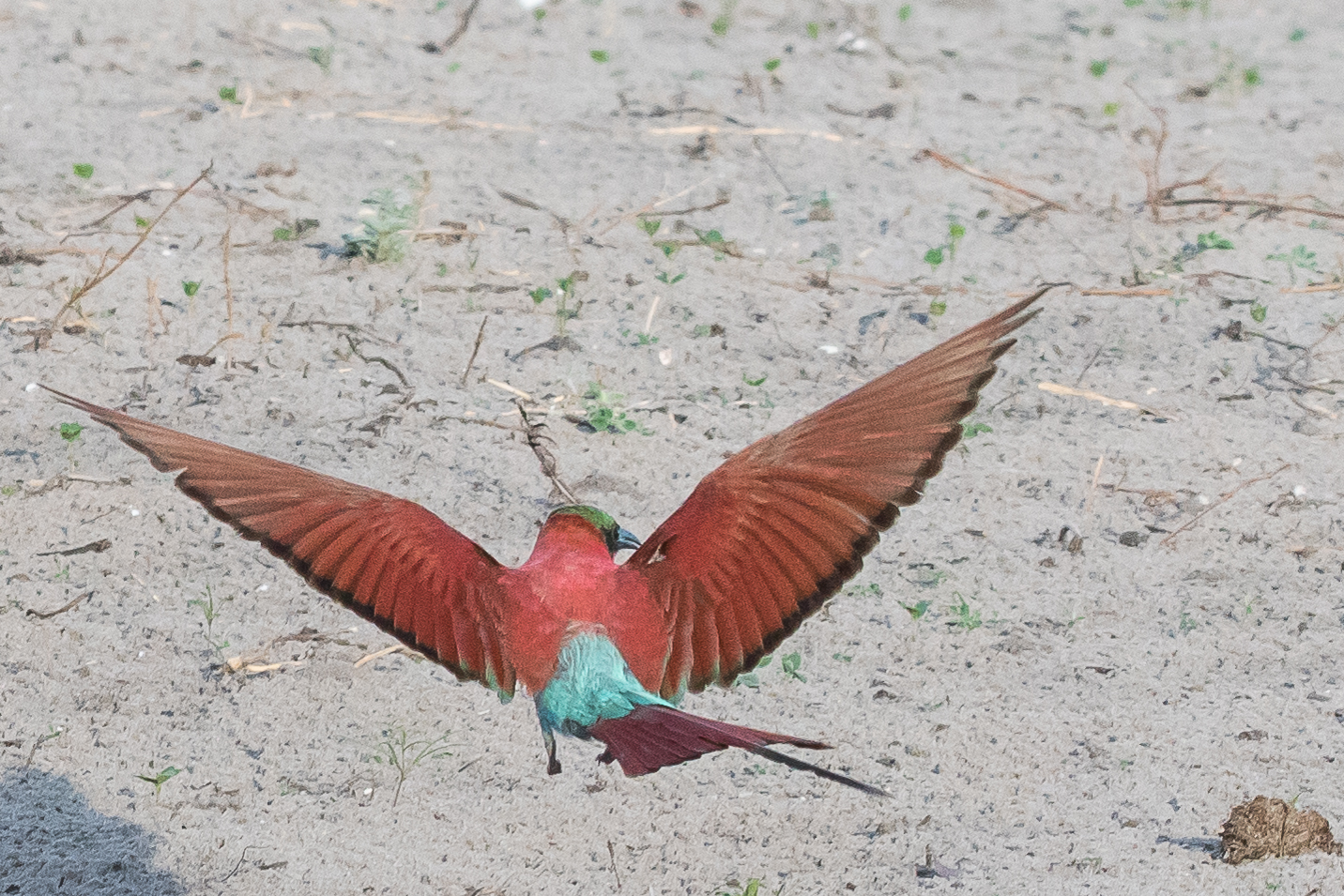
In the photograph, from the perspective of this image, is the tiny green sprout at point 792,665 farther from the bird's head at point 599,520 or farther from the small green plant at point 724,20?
the small green plant at point 724,20

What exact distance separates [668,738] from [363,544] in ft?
2.21

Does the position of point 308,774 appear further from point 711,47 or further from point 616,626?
point 711,47

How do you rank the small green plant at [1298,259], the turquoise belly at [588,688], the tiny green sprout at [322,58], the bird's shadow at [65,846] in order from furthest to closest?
the tiny green sprout at [322,58]
the small green plant at [1298,259]
the bird's shadow at [65,846]
the turquoise belly at [588,688]

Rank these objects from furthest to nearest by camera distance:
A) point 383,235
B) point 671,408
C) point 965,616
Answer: point 383,235
point 671,408
point 965,616

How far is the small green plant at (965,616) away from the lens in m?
3.13

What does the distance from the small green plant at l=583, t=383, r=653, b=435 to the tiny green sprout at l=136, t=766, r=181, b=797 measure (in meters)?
1.38

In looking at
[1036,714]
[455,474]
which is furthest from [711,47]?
[1036,714]

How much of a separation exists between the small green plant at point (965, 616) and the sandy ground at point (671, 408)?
19 millimetres

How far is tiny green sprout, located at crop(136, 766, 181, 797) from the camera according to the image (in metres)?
2.65

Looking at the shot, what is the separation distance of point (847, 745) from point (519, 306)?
186cm

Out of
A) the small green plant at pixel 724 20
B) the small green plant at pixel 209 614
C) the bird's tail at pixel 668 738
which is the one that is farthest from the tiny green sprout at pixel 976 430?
the small green plant at pixel 724 20

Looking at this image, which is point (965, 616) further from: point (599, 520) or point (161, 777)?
point (161, 777)

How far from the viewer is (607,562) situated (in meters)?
2.45

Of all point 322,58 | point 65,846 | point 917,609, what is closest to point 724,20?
point 322,58
